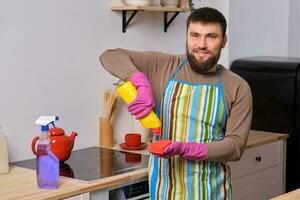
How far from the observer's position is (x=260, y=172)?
3318 millimetres

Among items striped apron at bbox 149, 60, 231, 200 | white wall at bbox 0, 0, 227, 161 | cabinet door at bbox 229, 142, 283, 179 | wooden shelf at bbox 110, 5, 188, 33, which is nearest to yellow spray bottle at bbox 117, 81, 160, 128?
striped apron at bbox 149, 60, 231, 200

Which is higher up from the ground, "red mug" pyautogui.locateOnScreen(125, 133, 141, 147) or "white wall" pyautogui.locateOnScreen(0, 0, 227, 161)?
"white wall" pyautogui.locateOnScreen(0, 0, 227, 161)

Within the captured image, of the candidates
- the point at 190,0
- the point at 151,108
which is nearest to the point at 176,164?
the point at 151,108

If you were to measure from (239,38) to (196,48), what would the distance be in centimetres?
170

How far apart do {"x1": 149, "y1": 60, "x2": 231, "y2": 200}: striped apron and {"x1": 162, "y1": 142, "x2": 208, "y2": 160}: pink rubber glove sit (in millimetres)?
173

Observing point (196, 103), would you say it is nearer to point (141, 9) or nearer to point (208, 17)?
point (208, 17)

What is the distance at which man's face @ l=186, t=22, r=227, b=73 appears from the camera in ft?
7.14

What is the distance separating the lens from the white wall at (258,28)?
376 centimetres

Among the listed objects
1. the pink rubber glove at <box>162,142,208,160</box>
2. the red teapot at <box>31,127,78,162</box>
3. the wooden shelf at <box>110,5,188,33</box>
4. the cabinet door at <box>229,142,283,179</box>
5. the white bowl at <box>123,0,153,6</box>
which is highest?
the white bowl at <box>123,0,153,6</box>

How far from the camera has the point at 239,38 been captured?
381 cm

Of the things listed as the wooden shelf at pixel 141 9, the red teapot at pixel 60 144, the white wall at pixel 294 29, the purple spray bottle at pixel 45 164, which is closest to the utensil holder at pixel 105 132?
the red teapot at pixel 60 144

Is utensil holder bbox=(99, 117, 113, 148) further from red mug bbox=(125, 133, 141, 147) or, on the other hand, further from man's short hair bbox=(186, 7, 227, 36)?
man's short hair bbox=(186, 7, 227, 36)

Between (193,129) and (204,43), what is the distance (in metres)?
0.34

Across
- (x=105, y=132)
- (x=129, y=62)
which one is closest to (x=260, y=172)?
(x=105, y=132)
